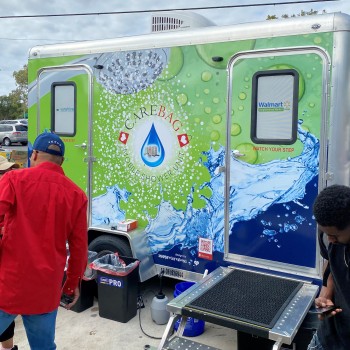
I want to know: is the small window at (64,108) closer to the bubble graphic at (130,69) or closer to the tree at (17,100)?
the bubble graphic at (130,69)

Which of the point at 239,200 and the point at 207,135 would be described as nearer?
the point at 239,200

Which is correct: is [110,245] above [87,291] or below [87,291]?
above

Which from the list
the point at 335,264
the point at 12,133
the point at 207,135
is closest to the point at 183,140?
the point at 207,135

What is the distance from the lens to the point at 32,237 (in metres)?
2.58

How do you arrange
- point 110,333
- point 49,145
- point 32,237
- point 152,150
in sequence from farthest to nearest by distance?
point 152,150 < point 110,333 < point 49,145 < point 32,237

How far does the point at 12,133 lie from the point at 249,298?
27680mm

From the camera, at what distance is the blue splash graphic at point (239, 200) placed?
12.5ft

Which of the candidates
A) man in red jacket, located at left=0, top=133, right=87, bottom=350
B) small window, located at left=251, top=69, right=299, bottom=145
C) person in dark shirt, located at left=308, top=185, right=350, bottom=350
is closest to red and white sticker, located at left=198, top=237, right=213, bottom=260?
small window, located at left=251, top=69, right=299, bottom=145

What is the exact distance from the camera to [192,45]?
4.39 meters

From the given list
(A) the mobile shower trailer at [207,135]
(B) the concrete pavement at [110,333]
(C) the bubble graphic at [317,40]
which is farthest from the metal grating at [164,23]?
(B) the concrete pavement at [110,333]

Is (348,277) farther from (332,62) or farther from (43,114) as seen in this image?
(43,114)

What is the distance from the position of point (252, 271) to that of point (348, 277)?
2285mm

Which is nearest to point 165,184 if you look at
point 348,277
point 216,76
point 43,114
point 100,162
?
point 100,162

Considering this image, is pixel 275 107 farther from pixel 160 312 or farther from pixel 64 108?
pixel 64 108
